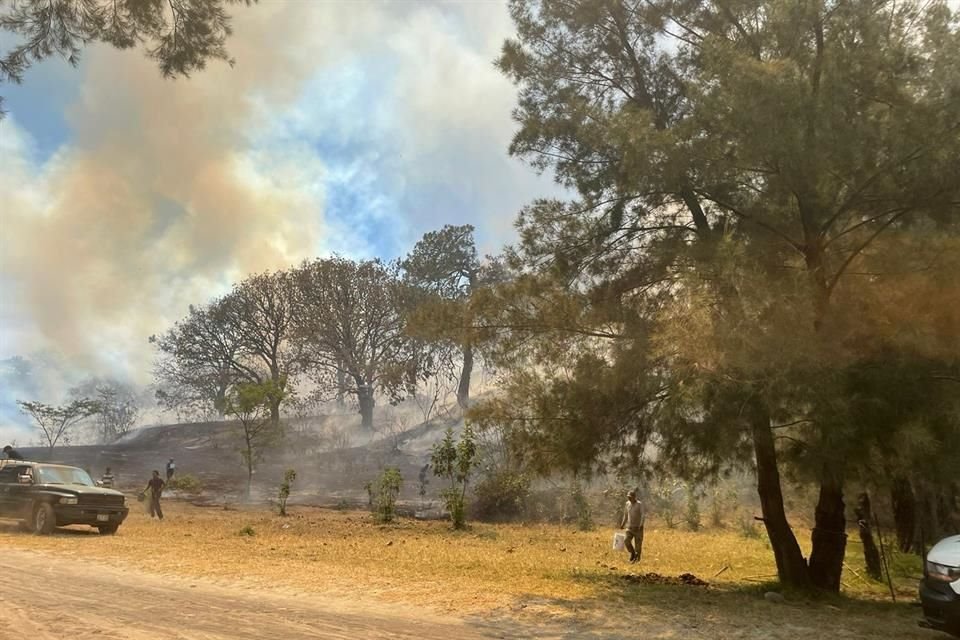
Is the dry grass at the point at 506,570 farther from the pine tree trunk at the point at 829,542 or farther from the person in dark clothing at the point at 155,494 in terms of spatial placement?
the person in dark clothing at the point at 155,494

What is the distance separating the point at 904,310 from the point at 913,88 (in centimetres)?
277

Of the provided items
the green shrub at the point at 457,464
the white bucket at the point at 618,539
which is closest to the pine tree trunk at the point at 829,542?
the white bucket at the point at 618,539

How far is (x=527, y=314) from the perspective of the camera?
35.9ft

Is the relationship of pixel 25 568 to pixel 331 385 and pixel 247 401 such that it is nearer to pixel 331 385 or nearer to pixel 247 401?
pixel 247 401

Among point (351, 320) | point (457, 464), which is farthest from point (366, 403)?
point (457, 464)

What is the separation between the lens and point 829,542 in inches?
416

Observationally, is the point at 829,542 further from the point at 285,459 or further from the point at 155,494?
the point at 285,459

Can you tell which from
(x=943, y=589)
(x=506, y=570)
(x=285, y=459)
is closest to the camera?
(x=943, y=589)

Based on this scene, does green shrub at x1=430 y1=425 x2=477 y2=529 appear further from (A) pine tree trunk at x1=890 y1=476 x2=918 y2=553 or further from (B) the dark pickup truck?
(A) pine tree trunk at x1=890 y1=476 x2=918 y2=553

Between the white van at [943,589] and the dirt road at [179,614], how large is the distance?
4257mm

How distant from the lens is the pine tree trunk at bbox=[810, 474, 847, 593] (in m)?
10.4

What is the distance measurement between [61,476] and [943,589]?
54.0 feet

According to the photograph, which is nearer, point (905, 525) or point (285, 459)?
point (905, 525)

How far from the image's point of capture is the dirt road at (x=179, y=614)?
6.27 m
